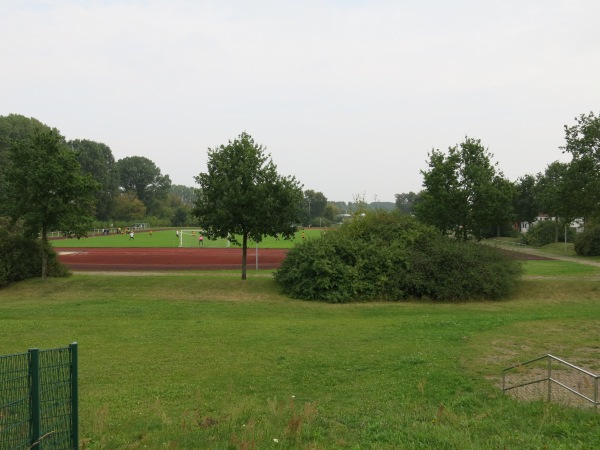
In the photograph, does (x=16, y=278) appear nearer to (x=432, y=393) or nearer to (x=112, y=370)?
(x=112, y=370)

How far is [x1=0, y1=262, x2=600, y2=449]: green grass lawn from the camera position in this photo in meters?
6.33

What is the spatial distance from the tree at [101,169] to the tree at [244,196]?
80.3 metres

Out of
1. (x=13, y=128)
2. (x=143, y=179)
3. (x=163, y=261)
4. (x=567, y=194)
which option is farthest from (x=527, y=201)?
(x=143, y=179)

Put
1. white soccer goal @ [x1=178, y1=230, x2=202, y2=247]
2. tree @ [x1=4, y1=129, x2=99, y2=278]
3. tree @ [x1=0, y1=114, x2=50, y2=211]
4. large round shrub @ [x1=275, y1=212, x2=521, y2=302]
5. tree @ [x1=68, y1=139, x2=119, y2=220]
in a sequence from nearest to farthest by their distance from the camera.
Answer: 1. large round shrub @ [x1=275, y1=212, x2=521, y2=302]
2. tree @ [x1=4, y1=129, x2=99, y2=278]
3. white soccer goal @ [x1=178, y1=230, x2=202, y2=247]
4. tree @ [x1=0, y1=114, x2=50, y2=211]
5. tree @ [x1=68, y1=139, x2=119, y2=220]

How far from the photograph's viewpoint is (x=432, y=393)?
28.8 feet

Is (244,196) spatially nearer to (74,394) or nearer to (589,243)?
(74,394)

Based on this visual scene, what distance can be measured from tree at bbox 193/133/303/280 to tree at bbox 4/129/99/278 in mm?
6208

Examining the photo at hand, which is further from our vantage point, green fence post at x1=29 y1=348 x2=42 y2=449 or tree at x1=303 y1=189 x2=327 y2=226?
tree at x1=303 y1=189 x2=327 y2=226

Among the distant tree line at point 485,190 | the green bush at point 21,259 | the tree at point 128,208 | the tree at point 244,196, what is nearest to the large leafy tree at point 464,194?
the distant tree line at point 485,190

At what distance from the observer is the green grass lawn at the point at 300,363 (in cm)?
633

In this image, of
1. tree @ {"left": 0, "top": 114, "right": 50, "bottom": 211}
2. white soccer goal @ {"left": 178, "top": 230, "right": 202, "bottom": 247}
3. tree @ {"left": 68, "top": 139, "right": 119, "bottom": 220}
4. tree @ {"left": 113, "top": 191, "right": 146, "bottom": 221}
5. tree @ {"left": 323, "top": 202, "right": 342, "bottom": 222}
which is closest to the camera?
white soccer goal @ {"left": 178, "top": 230, "right": 202, "bottom": 247}

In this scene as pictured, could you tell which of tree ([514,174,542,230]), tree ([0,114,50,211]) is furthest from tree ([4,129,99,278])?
tree ([514,174,542,230])

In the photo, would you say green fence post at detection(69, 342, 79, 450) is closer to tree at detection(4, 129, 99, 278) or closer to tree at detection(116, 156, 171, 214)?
tree at detection(4, 129, 99, 278)

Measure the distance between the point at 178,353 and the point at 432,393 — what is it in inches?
251
